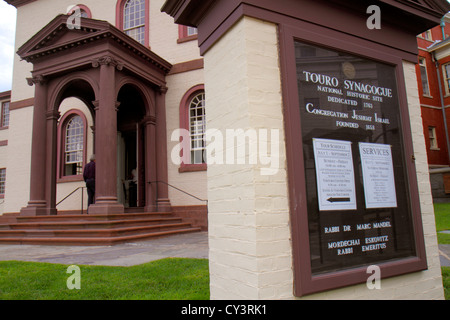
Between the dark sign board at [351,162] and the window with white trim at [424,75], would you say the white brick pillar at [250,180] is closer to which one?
the dark sign board at [351,162]

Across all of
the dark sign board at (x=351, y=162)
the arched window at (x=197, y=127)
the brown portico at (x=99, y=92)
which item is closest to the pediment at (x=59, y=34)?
the brown portico at (x=99, y=92)

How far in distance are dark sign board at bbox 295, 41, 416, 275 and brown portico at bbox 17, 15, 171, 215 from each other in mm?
7544

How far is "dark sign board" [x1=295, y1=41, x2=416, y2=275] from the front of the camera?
8.70 feet

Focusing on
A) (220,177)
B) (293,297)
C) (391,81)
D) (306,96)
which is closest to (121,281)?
(220,177)

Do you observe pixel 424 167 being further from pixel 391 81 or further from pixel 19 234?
pixel 19 234

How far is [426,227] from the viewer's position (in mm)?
3270

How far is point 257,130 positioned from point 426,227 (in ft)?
6.52

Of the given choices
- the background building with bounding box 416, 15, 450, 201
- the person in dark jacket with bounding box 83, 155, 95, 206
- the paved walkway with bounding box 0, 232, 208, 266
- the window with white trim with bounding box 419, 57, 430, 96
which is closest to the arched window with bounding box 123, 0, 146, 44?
the person in dark jacket with bounding box 83, 155, 95, 206

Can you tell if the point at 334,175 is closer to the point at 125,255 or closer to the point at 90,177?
the point at 125,255

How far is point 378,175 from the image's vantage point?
9.84ft

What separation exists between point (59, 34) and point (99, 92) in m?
2.66

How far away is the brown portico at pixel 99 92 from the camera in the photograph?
31.9 ft

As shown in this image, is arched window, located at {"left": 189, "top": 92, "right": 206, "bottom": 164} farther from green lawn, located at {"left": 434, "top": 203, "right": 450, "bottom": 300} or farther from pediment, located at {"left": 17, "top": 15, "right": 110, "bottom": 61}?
green lawn, located at {"left": 434, "top": 203, "right": 450, "bottom": 300}

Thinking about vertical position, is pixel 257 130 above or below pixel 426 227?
above
